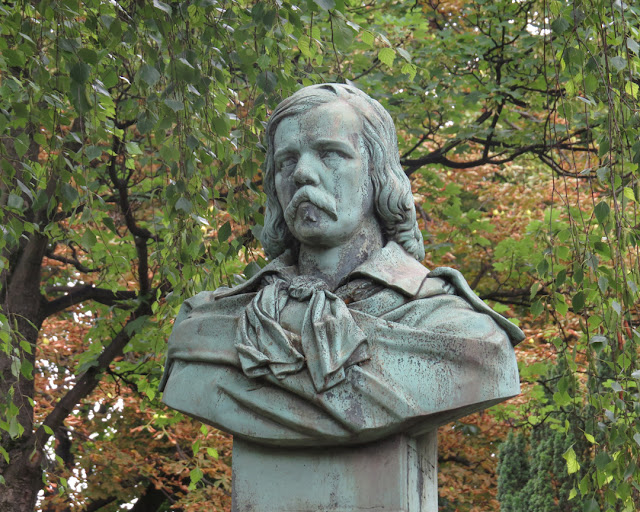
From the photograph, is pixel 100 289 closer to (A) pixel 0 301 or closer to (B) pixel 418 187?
(A) pixel 0 301

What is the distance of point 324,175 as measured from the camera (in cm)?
353

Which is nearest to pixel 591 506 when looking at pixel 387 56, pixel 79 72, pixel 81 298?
pixel 387 56

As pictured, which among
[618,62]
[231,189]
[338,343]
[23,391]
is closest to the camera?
[338,343]

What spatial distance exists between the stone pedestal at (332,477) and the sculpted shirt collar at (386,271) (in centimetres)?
45

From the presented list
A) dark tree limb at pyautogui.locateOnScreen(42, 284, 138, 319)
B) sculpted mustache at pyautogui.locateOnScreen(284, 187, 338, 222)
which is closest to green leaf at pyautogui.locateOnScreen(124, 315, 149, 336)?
dark tree limb at pyautogui.locateOnScreen(42, 284, 138, 319)

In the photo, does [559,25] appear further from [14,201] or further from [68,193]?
[14,201]

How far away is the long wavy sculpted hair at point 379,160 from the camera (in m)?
3.62

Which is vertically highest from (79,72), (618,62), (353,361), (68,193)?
(618,62)

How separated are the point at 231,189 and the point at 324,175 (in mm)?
2154

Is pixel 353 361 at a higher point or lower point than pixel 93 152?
lower

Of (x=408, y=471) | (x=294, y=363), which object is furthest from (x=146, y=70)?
(x=408, y=471)

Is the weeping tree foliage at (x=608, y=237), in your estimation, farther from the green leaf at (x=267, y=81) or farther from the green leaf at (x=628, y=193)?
the green leaf at (x=267, y=81)

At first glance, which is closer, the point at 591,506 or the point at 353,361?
the point at 353,361

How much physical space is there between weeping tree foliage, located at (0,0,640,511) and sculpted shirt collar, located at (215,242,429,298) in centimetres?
107
